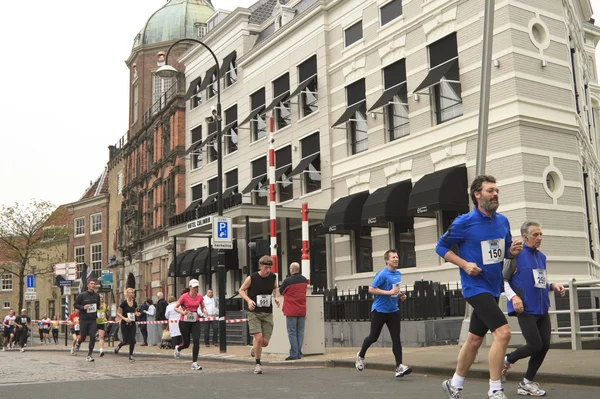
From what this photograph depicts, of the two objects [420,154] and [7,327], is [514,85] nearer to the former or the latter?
[420,154]

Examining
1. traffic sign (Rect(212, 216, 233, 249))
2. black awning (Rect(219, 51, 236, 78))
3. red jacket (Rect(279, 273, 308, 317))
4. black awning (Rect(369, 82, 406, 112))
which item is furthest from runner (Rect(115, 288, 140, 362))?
black awning (Rect(219, 51, 236, 78))

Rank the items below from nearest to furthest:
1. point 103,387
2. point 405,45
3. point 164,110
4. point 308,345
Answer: point 103,387 → point 308,345 → point 405,45 → point 164,110

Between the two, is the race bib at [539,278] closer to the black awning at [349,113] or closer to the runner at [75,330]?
the runner at [75,330]

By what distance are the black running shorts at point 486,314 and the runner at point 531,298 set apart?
29.3 inches

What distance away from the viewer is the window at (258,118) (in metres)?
30.2

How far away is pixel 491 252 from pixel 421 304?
10.0 meters

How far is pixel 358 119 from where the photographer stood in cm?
2484

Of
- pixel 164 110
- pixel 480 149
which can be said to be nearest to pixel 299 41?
pixel 164 110

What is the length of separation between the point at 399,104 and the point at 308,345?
10364 mm

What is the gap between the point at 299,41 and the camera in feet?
91.6

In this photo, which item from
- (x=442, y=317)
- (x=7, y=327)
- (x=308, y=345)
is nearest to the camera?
(x=308, y=345)

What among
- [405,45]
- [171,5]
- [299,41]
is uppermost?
[171,5]

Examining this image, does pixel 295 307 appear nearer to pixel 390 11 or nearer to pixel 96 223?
pixel 390 11

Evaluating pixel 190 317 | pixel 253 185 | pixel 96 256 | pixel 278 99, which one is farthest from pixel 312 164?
pixel 96 256
